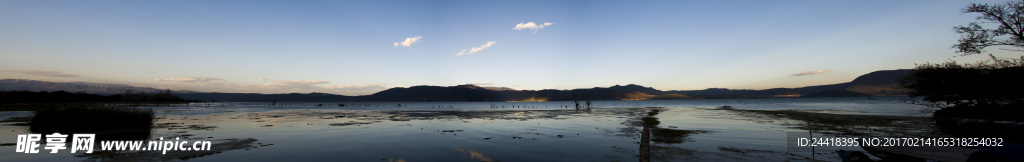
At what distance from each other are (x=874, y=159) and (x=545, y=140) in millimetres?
11765

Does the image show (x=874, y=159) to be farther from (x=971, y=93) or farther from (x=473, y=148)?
(x=971, y=93)

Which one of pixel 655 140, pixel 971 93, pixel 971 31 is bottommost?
pixel 655 140

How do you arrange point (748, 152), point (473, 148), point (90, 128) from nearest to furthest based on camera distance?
point (748, 152) → point (473, 148) → point (90, 128)

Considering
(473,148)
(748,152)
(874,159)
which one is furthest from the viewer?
(473,148)

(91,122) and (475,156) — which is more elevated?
(91,122)

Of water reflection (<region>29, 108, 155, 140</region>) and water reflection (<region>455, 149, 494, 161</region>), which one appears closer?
water reflection (<region>455, 149, 494, 161</region>)

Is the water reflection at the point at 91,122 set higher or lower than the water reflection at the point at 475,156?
higher

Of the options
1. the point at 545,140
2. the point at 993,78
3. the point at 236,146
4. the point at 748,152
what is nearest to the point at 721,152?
the point at 748,152

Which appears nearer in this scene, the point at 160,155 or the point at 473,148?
the point at 160,155

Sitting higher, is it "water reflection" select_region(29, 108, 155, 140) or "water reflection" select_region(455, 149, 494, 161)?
"water reflection" select_region(29, 108, 155, 140)

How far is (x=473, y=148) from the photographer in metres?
15.7

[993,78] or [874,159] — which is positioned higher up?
[993,78]

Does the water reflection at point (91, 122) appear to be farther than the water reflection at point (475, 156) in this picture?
Yes

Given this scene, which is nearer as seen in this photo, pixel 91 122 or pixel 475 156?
pixel 475 156
